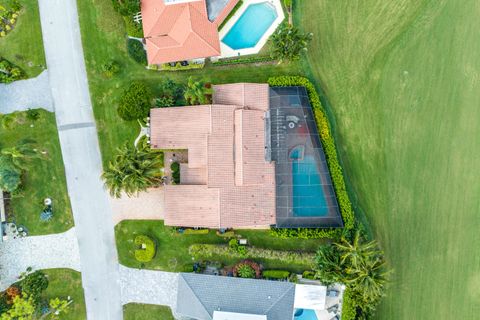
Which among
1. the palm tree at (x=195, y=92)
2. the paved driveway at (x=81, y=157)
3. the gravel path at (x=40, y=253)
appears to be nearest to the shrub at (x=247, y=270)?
the paved driveway at (x=81, y=157)

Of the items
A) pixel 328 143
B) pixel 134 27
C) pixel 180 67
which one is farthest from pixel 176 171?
pixel 134 27

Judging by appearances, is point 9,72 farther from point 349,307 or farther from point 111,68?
point 349,307

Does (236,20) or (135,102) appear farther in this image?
(236,20)

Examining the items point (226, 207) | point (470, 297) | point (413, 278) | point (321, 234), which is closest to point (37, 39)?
point (226, 207)

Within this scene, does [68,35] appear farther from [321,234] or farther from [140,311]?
[321,234]

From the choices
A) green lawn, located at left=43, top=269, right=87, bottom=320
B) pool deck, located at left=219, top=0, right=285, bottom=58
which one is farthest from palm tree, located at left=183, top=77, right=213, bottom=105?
green lawn, located at left=43, top=269, right=87, bottom=320

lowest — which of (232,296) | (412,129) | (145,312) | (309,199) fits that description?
(145,312)

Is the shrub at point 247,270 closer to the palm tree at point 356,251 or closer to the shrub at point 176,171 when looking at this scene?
the palm tree at point 356,251
